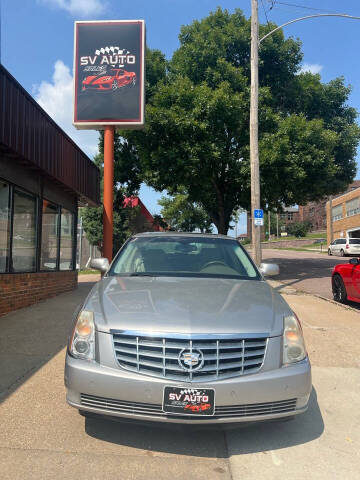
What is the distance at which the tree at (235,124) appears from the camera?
1583cm

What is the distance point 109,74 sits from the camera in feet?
37.5

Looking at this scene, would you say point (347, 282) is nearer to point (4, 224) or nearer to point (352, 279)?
point (352, 279)

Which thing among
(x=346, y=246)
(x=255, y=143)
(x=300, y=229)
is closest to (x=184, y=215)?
(x=346, y=246)

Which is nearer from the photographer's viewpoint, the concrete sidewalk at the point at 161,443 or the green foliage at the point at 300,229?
the concrete sidewalk at the point at 161,443

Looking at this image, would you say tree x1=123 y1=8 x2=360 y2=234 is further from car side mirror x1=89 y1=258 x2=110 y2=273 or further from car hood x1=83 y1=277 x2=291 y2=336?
car hood x1=83 y1=277 x2=291 y2=336

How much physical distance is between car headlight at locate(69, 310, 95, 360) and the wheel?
27.2 ft

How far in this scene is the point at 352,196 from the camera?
47844 millimetres

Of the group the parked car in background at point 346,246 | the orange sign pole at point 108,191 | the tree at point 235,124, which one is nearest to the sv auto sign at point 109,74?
the orange sign pole at point 108,191

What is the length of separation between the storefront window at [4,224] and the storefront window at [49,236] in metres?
1.99

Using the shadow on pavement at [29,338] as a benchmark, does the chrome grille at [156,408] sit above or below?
above

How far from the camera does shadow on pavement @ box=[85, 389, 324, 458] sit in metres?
2.99

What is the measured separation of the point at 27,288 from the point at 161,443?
6658 mm

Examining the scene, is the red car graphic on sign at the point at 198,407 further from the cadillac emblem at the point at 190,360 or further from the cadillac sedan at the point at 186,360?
the cadillac emblem at the point at 190,360

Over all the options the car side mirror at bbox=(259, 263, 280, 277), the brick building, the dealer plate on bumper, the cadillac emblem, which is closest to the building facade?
the car side mirror at bbox=(259, 263, 280, 277)
